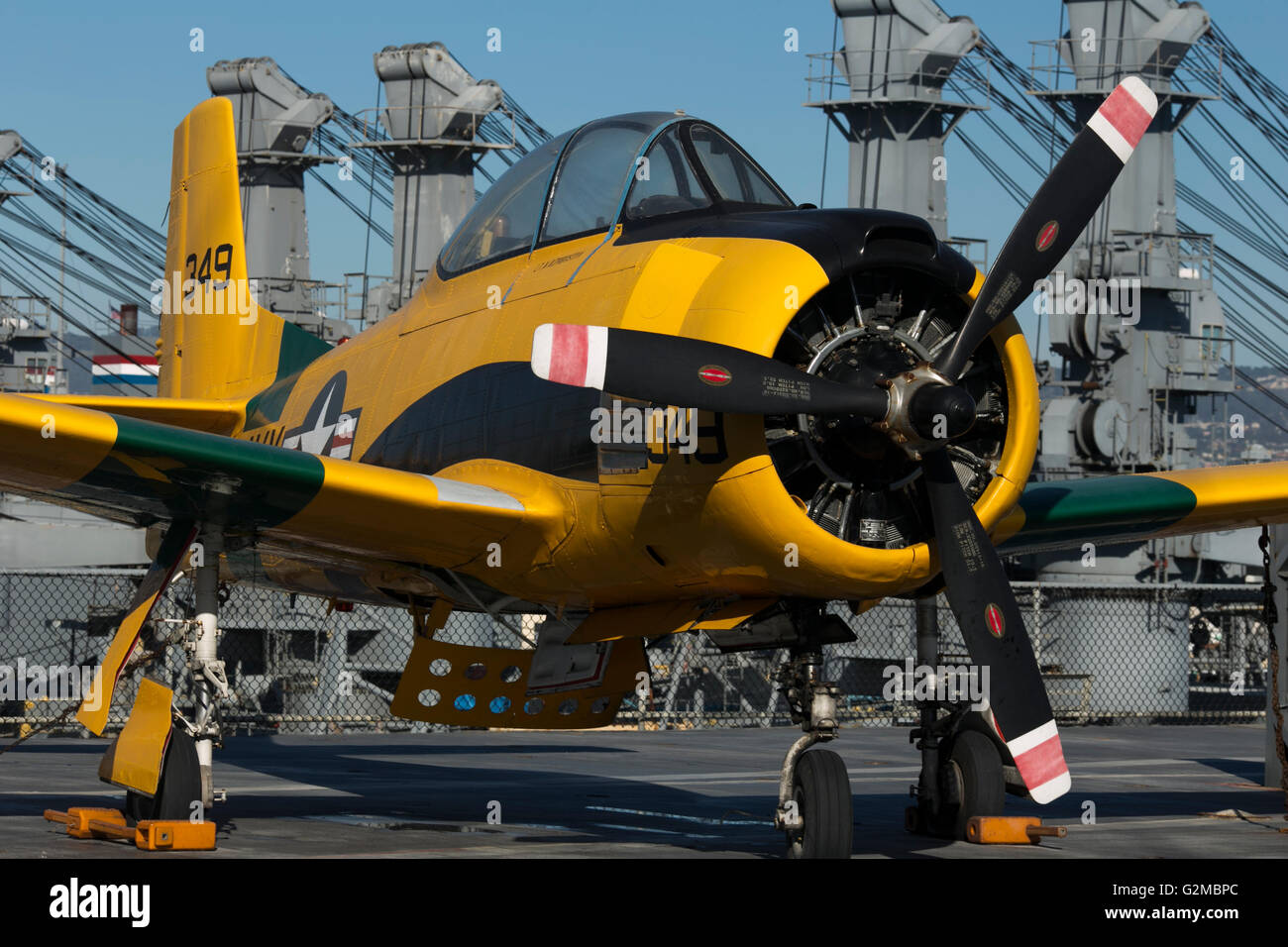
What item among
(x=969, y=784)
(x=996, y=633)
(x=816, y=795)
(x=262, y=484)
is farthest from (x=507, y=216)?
(x=969, y=784)

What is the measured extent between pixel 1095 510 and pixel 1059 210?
263 centimetres

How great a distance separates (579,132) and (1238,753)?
34.7 feet

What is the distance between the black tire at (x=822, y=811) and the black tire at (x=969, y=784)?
1851mm

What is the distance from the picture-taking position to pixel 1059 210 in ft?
26.8

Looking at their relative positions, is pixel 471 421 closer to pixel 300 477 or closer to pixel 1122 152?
pixel 300 477

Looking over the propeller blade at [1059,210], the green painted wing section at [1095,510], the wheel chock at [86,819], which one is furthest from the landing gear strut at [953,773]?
the wheel chock at [86,819]

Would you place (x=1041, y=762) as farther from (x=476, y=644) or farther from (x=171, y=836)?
(x=476, y=644)

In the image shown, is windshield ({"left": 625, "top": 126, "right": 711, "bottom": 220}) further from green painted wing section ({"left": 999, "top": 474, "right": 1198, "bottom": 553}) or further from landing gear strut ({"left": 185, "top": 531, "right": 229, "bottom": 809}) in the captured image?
landing gear strut ({"left": 185, "top": 531, "right": 229, "bottom": 809})

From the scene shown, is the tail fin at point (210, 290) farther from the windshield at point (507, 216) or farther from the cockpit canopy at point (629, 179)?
the cockpit canopy at point (629, 179)

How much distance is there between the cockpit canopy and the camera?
8.74 m

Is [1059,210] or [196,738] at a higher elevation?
[1059,210]

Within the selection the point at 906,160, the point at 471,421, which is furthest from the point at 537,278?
the point at 906,160

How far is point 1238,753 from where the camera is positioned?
53.6ft

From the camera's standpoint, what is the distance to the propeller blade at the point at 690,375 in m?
7.31
